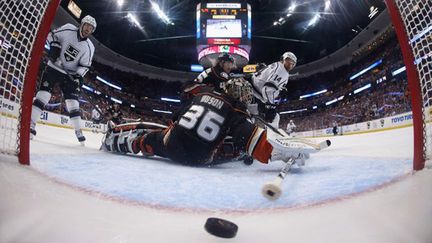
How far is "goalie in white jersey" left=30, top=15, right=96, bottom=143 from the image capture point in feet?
7.34

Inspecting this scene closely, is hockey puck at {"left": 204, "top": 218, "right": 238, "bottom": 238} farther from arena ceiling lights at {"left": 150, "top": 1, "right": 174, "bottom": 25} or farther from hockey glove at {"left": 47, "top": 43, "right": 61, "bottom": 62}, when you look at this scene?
arena ceiling lights at {"left": 150, "top": 1, "right": 174, "bottom": 25}

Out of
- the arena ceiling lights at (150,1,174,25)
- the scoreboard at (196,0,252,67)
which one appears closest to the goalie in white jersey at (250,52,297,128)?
the scoreboard at (196,0,252,67)

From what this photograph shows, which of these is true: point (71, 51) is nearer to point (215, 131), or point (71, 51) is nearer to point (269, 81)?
point (215, 131)

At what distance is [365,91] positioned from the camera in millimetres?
10961

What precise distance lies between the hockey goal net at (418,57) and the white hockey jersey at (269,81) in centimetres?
162

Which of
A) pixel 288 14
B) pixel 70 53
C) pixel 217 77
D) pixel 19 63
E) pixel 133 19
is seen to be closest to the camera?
pixel 19 63

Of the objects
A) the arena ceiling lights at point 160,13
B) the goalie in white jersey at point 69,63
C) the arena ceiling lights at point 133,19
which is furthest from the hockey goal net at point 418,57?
the arena ceiling lights at point 133,19

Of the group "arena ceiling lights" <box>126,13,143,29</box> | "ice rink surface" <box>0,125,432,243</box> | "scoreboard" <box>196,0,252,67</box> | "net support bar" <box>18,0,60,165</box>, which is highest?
"arena ceiling lights" <box>126,13,143,29</box>

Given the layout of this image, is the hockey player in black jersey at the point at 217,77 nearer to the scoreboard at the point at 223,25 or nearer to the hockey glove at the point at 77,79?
the hockey glove at the point at 77,79

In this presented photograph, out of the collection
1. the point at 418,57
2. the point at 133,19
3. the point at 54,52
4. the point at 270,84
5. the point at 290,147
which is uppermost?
the point at 133,19

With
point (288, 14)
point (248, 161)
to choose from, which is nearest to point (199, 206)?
point (248, 161)

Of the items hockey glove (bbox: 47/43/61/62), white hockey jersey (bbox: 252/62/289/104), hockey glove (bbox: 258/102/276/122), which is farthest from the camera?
hockey glove (bbox: 258/102/276/122)

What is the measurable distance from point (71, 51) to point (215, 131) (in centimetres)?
170

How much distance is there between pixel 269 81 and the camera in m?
2.65
